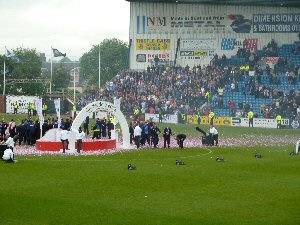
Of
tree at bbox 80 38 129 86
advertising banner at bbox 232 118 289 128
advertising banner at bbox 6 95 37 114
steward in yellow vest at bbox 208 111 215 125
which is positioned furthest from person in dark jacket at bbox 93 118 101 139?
tree at bbox 80 38 129 86

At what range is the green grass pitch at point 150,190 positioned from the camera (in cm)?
1795

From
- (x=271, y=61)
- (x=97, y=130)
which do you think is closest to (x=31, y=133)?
(x=97, y=130)

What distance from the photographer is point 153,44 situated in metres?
76.0

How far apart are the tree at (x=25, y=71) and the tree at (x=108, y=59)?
83.3ft

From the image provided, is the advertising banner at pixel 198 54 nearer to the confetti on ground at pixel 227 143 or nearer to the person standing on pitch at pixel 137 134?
the confetti on ground at pixel 227 143

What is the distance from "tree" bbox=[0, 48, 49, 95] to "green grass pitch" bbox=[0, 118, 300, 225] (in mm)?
59278

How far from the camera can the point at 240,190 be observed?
892 inches

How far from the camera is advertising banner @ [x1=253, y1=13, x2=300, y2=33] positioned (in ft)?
232

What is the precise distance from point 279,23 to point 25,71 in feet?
150

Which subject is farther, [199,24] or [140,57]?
[140,57]

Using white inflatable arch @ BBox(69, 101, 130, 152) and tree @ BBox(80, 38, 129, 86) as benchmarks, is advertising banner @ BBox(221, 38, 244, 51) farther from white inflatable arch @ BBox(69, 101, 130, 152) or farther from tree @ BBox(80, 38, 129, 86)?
tree @ BBox(80, 38, 129, 86)

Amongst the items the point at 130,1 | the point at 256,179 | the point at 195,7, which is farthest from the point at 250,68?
the point at 256,179

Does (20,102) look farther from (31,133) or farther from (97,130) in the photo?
(31,133)

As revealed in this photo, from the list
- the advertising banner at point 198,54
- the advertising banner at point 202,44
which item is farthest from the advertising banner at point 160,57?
the advertising banner at point 202,44
